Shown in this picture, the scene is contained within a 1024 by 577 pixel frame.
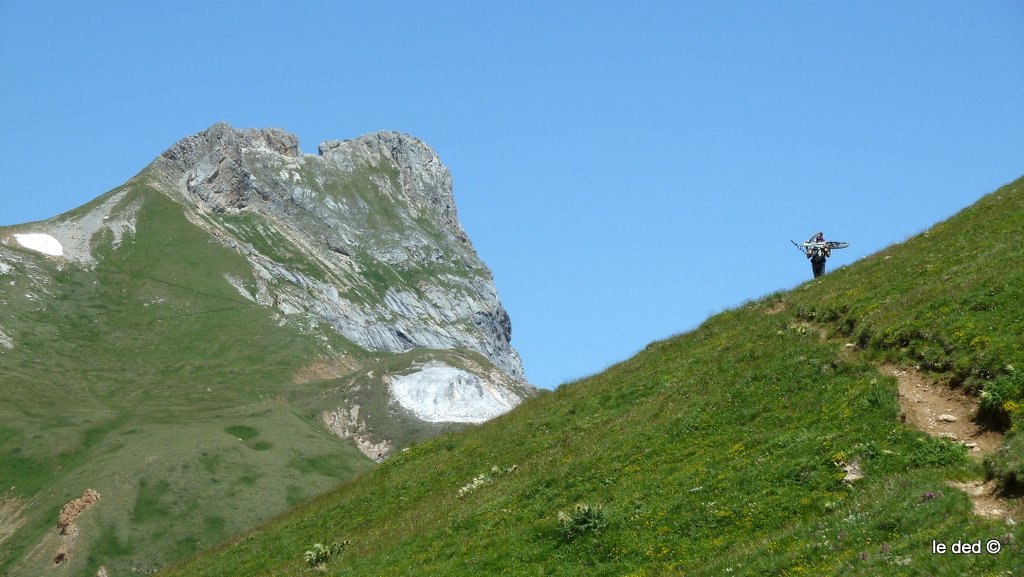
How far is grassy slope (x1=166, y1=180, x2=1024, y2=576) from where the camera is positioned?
76.3 ft

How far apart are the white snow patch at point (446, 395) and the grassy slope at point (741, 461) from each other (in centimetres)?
10833

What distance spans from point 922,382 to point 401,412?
12845cm

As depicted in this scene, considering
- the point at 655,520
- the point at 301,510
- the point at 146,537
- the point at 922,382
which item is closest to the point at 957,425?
the point at 922,382

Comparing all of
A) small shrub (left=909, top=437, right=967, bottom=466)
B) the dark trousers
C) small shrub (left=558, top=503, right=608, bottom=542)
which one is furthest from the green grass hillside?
small shrub (left=909, top=437, right=967, bottom=466)

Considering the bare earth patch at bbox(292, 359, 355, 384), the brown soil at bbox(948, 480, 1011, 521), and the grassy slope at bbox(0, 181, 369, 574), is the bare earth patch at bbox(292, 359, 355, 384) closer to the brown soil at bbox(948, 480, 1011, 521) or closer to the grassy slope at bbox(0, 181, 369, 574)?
the grassy slope at bbox(0, 181, 369, 574)

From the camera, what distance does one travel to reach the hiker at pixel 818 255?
50.4 metres

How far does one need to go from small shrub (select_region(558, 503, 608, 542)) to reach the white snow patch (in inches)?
4963

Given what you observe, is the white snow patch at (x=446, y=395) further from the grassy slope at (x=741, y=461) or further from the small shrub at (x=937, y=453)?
the small shrub at (x=937, y=453)

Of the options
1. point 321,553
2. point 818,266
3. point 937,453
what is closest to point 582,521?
point 937,453

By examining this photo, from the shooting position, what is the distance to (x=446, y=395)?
161500mm

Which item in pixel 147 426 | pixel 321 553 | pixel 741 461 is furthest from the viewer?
pixel 147 426

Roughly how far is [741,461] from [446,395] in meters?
134

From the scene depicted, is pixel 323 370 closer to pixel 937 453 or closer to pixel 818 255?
pixel 818 255

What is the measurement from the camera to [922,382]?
29984mm
